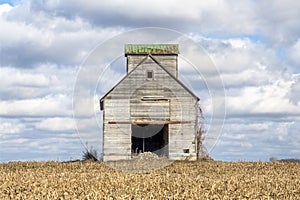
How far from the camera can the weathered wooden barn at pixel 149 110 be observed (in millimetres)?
35812

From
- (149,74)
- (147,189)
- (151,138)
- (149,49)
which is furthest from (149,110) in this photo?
(147,189)

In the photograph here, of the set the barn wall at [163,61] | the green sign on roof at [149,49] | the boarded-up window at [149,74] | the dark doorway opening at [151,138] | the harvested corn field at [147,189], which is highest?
the green sign on roof at [149,49]

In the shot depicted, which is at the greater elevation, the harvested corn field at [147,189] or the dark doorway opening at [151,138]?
the dark doorway opening at [151,138]

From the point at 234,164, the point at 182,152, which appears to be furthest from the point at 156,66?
the point at 234,164

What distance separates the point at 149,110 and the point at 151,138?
598 cm

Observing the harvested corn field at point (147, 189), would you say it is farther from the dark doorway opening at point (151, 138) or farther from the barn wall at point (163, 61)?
the barn wall at point (163, 61)

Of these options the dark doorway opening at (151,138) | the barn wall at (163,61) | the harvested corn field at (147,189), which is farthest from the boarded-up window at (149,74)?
the harvested corn field at (147,189)

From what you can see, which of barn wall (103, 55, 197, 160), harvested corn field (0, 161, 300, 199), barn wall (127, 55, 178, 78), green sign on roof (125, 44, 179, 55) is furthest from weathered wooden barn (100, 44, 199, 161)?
harvested corn field (0, 161, 300, 199)

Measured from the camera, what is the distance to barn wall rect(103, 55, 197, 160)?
35844mm

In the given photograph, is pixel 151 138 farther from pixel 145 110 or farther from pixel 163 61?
pixel 145 110

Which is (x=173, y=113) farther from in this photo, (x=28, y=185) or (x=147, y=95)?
(x=28, y=185)

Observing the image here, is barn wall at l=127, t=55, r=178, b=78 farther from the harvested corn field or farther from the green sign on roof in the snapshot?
the harvested corn field

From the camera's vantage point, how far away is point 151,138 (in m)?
41.7

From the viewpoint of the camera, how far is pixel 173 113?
36.3 m
